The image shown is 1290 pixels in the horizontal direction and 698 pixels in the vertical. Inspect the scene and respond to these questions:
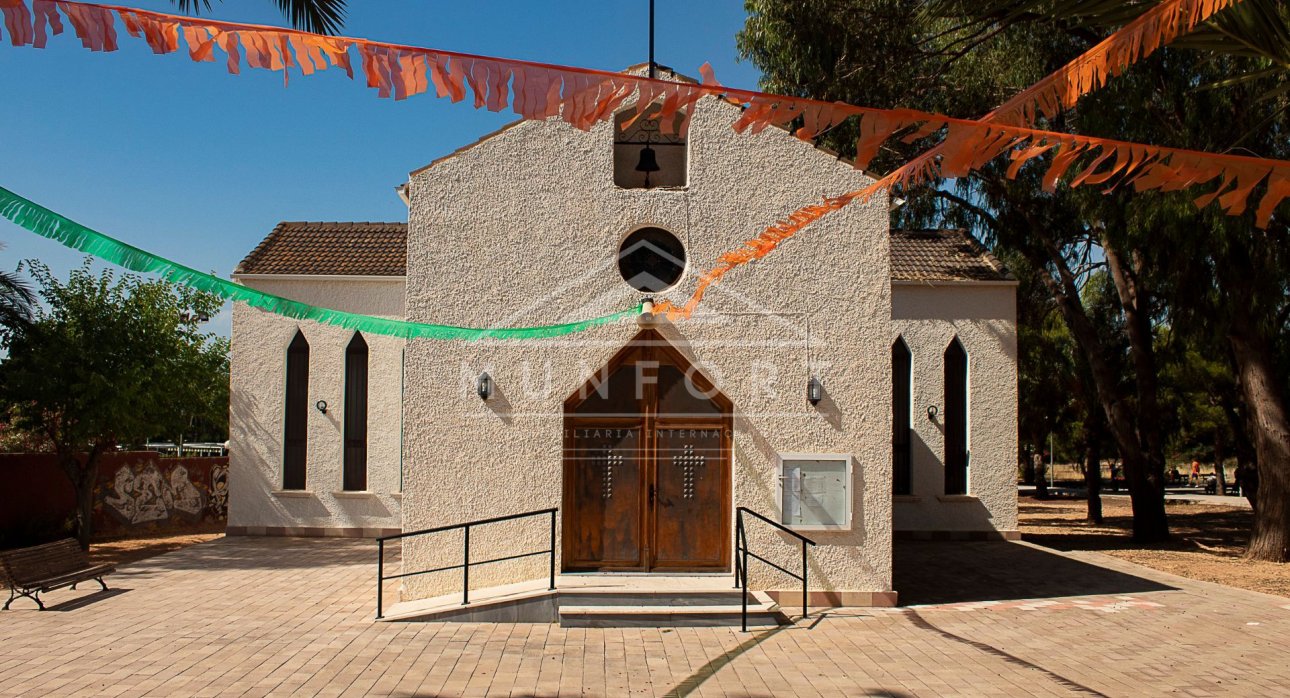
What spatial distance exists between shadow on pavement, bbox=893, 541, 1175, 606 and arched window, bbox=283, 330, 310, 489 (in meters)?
12.1

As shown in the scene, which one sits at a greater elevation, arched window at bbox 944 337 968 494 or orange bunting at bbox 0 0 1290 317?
orange bunting at bbox 0 0 1290 317

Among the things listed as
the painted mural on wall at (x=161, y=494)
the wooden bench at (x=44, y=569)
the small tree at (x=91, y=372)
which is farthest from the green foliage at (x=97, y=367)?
the wooden bench at (x=44, y=569)

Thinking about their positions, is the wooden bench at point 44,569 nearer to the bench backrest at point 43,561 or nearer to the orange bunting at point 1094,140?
the bench backrest at point 43,561

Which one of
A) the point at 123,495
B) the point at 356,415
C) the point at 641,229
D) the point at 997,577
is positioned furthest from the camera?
the point at 123,495

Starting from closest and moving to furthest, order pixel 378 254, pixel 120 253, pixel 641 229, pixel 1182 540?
pixel 120 253, pixel 641 229, pixel 1182 540, pixel 378 254

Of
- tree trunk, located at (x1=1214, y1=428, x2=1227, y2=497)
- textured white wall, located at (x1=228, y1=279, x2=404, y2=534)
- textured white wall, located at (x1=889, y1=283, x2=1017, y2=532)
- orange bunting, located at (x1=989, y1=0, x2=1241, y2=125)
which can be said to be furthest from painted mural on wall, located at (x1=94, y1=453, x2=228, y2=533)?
tree trunk, located at (x1=1214, y1=428, x2=1227, y2=497)

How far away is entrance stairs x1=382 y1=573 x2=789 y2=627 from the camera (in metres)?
10.5

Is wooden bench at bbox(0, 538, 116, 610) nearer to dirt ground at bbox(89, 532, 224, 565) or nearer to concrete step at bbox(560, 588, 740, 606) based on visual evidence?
dirt ground at bbox(89, 532, 224, 565)

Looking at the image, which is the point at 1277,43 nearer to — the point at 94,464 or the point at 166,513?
the point at 94,464

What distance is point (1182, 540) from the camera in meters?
21.1

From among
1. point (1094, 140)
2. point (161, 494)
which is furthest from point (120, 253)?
point (161, 494)

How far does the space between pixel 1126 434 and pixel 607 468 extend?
46.9 feet

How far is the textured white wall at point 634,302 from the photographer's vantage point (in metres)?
11.5

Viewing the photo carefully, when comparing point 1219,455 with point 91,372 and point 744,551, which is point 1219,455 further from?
point 91,372
